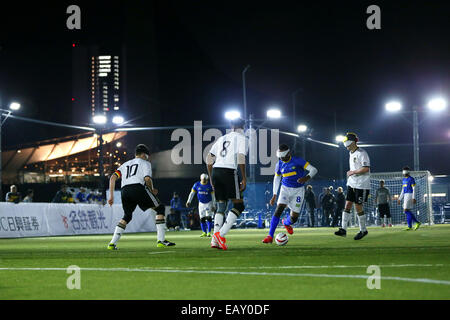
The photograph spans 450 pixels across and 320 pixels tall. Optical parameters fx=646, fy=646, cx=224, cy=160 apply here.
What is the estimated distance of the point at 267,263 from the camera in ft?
27.8

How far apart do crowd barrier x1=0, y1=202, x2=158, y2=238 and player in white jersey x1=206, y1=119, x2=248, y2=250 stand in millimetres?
13235

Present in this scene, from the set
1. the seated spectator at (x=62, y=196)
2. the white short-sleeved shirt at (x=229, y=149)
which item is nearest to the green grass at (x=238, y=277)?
the white short-sleeved shirt at (x=229, y=149)

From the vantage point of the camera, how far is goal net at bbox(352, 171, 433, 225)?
111 feet

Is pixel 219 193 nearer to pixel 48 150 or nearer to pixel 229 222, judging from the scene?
pixel 229 222

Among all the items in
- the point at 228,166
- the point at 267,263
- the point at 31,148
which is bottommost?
the point at 267,263

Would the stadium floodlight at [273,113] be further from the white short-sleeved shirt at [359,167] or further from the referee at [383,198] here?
the white short-sleeved shirt at [359,167]

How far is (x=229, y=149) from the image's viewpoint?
11875 mm

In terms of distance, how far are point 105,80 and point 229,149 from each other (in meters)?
167

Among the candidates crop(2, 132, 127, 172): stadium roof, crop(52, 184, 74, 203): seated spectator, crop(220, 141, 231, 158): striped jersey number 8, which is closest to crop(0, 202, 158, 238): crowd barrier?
crop(52, 184, 74, 203): seated spectator

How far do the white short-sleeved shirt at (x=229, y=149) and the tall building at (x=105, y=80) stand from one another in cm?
15359

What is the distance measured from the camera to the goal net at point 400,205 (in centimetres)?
3384
